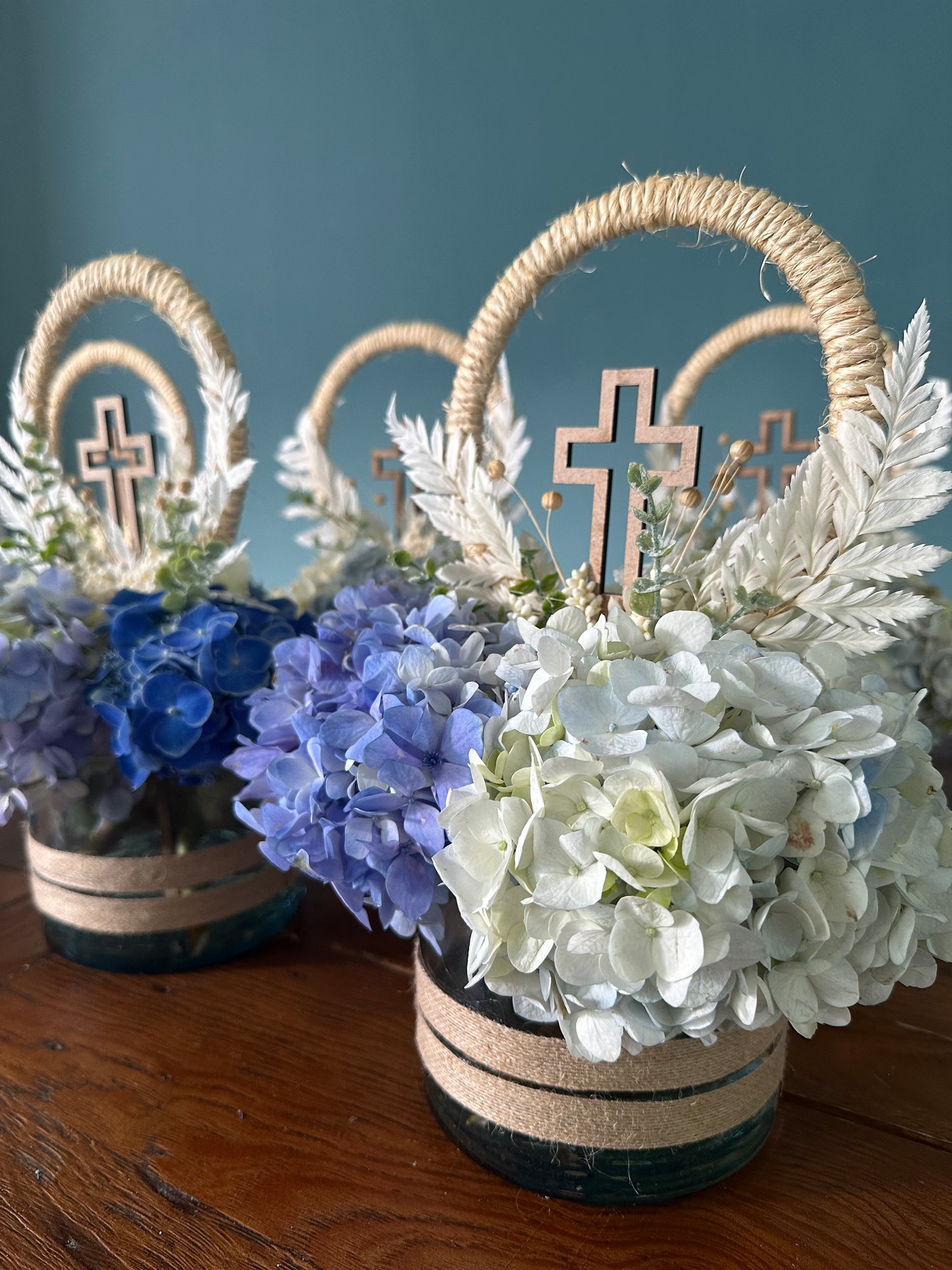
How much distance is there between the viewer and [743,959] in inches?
13.6

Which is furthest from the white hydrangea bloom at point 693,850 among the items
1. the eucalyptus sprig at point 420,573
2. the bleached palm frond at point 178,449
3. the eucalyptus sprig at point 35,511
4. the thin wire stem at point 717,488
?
the bleached palm frond at point 178,449

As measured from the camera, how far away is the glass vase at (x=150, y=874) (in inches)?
25.7

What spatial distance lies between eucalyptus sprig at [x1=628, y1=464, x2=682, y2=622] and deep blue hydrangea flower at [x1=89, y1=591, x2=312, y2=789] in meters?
0.29

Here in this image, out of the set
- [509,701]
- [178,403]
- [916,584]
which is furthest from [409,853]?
[178,403]

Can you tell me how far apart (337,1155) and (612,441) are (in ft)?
1.50

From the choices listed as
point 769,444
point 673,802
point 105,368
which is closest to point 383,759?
point 673,802

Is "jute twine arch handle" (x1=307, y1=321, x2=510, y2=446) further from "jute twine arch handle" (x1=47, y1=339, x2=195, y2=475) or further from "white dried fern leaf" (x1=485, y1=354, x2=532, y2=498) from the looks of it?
"white dried fern leaf" (x1=485, y1=354, x2=532, y2=498)

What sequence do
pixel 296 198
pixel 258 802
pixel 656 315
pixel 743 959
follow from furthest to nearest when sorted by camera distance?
pixel 296 198
pixel 656 315
pixel 258 802
pixel 743 959

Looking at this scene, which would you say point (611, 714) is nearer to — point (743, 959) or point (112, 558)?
point (743, 959)

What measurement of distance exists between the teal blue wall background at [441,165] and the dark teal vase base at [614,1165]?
57.0 inches

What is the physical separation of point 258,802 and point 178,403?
1.66ft

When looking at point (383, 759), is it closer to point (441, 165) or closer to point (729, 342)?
point (729, 342)

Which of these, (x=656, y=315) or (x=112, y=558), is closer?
(x=112, y=558)

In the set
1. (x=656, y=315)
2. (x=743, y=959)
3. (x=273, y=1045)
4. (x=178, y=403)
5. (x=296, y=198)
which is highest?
(x=296, y=198)
